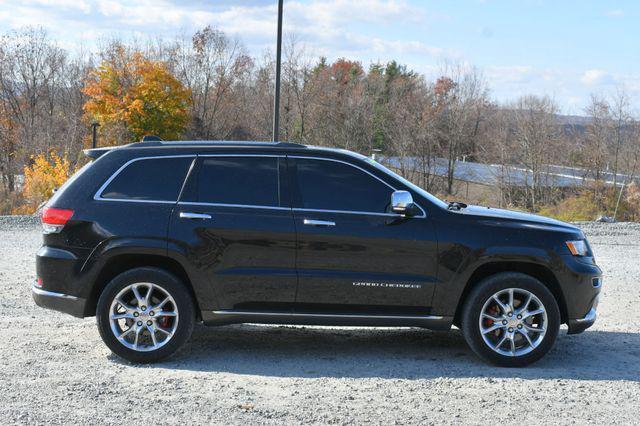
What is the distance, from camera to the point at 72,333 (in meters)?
7.33

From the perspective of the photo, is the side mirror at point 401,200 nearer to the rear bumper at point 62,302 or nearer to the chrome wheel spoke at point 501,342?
the chrome wheel spoke at point 501,342

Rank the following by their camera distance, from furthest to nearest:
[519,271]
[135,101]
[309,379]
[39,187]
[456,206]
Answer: [135,101]
[39,187]
[456,206]
[519,271]
[309,379]

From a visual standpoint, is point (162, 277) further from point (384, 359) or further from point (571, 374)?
point (571, 374)

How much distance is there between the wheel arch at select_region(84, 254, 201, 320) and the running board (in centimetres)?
24

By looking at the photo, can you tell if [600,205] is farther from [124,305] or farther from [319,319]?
[124,305]

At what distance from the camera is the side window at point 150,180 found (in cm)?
643

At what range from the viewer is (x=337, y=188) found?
6465mm

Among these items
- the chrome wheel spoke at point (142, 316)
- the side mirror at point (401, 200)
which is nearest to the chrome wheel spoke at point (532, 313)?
the side mirror at point (401, 200)

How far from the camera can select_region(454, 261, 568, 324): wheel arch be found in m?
6.48

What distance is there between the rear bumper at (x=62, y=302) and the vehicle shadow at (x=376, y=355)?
0.84 m

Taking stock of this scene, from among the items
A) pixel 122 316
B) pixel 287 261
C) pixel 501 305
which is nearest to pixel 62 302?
pixel 122 316

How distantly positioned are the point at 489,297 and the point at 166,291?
269 cm

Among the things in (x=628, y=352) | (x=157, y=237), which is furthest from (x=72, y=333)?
(x=628, y=352)

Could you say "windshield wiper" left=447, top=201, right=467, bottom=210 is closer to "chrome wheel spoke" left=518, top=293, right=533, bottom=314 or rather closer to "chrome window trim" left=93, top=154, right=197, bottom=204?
"chrome wheel spoke" left=518, top=293, right=533, bottom=314
